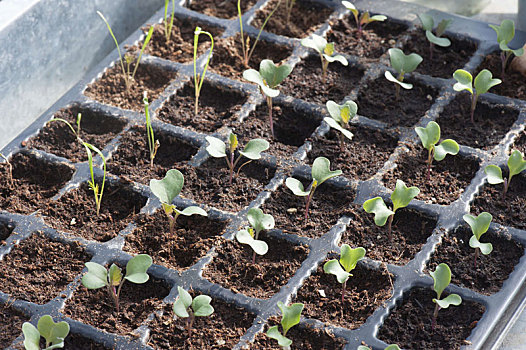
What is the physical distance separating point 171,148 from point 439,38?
82 cm

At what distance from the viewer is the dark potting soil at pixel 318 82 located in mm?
1993

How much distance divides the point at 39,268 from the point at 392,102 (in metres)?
1.03

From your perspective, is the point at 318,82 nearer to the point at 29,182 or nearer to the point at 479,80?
the point at 479,80

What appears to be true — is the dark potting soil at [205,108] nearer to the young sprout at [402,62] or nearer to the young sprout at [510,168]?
the young sprout at [402,62]

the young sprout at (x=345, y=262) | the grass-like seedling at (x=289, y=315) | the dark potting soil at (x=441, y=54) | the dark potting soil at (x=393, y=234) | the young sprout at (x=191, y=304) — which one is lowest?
the young sprout at (x=191, y=304)

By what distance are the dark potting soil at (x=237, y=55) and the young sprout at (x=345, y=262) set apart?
2.60 ft

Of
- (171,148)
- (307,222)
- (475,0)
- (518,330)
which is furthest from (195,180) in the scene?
(475,0)

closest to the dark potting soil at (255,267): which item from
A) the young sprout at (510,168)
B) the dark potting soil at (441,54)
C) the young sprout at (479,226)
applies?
the young sprout at (479,226)

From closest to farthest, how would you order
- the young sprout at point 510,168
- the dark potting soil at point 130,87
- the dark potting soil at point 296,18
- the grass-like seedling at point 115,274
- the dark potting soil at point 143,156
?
1. the grass-like seedling at point 115,274
2. the young sprout at point 510,168
3. the dark potting soil at point 143,156
4. the dark potting soil at point 130,87
5. the dark potting soil at point 296,18

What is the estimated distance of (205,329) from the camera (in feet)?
4.73

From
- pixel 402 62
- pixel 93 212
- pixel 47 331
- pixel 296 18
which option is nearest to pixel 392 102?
pixel 402 62

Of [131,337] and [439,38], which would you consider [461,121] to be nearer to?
[439,38]

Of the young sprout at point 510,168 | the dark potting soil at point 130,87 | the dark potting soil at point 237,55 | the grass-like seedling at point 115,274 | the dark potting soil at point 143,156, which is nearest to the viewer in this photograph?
the grass-like seedling at point 115,274

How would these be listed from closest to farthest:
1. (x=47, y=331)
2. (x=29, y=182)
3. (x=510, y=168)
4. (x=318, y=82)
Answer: (x=47, y=331), (x=510, y=168), (x=29, y=182), (x=318, y=82)
